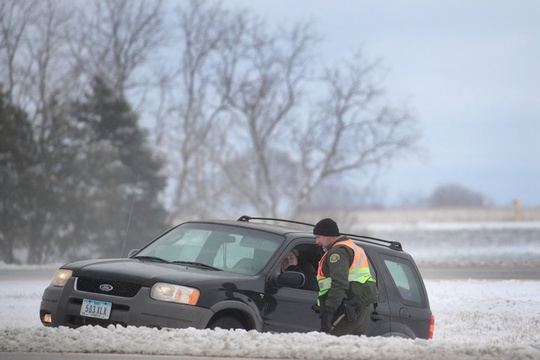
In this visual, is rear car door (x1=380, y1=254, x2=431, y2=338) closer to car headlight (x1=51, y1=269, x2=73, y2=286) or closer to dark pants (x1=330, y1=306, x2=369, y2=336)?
dark pants (x1=330, y1=306, x2=369, y2=336)

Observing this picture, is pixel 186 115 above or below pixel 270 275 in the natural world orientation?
above

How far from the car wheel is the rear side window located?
2.18 meters

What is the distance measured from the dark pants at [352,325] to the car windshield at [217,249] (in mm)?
1004

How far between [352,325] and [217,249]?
172 cm

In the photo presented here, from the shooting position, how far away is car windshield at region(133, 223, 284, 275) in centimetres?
1086

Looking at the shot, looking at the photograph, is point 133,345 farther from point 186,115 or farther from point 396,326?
point 186,115

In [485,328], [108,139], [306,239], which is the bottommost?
[485,328]

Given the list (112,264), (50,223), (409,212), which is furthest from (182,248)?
(409,212)

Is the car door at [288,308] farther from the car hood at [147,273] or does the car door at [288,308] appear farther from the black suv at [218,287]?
the car hood at [147,273]

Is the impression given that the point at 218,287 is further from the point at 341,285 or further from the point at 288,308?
the point at 341,285

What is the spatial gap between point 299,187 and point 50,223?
16.5 meters

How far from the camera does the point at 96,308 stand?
1019 cm

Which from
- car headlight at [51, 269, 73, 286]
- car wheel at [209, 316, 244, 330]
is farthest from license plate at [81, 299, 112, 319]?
car wheel at [209, 316, 244, 330]

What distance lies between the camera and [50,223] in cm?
3988
